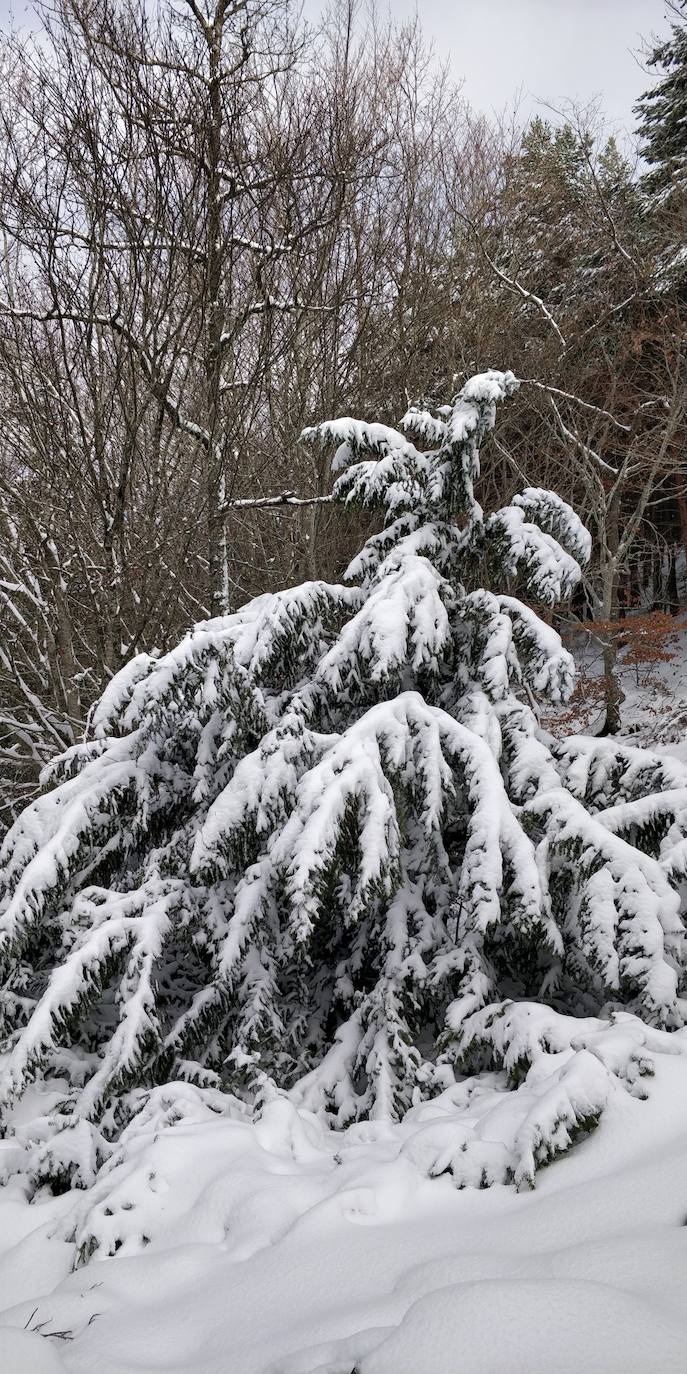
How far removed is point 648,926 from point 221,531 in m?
4.21

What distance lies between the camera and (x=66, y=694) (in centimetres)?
520

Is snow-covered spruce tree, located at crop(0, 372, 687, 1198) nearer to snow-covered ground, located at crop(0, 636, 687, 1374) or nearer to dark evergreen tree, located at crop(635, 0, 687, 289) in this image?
snow-covered ground, located at crop(0, 636, 687, 1374)

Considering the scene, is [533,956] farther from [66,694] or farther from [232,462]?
[232,462]

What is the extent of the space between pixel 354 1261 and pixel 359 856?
1086mm

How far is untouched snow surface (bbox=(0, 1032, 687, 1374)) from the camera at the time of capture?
1187mm

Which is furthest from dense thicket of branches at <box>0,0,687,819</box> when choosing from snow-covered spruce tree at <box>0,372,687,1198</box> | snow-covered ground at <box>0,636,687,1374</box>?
snow-covered ground at <box>0,636,687,1374</box>

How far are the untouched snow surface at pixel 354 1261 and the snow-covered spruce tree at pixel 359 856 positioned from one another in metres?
0.16

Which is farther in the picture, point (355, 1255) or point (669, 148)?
point (669, 148)

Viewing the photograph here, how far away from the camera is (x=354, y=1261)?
5.28 feet

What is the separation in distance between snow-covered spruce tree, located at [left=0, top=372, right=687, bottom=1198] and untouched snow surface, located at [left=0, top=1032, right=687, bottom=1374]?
156 millimetres

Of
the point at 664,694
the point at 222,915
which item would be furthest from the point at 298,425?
the point at 664,694

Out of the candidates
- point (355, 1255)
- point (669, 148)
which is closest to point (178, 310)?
point (355, 1255)

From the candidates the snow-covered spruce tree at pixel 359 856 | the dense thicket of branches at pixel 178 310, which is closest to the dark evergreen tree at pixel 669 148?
the dense thicket of branches at pixel 178 310

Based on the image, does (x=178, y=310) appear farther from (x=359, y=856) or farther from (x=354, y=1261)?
(x=354, y=1261)
